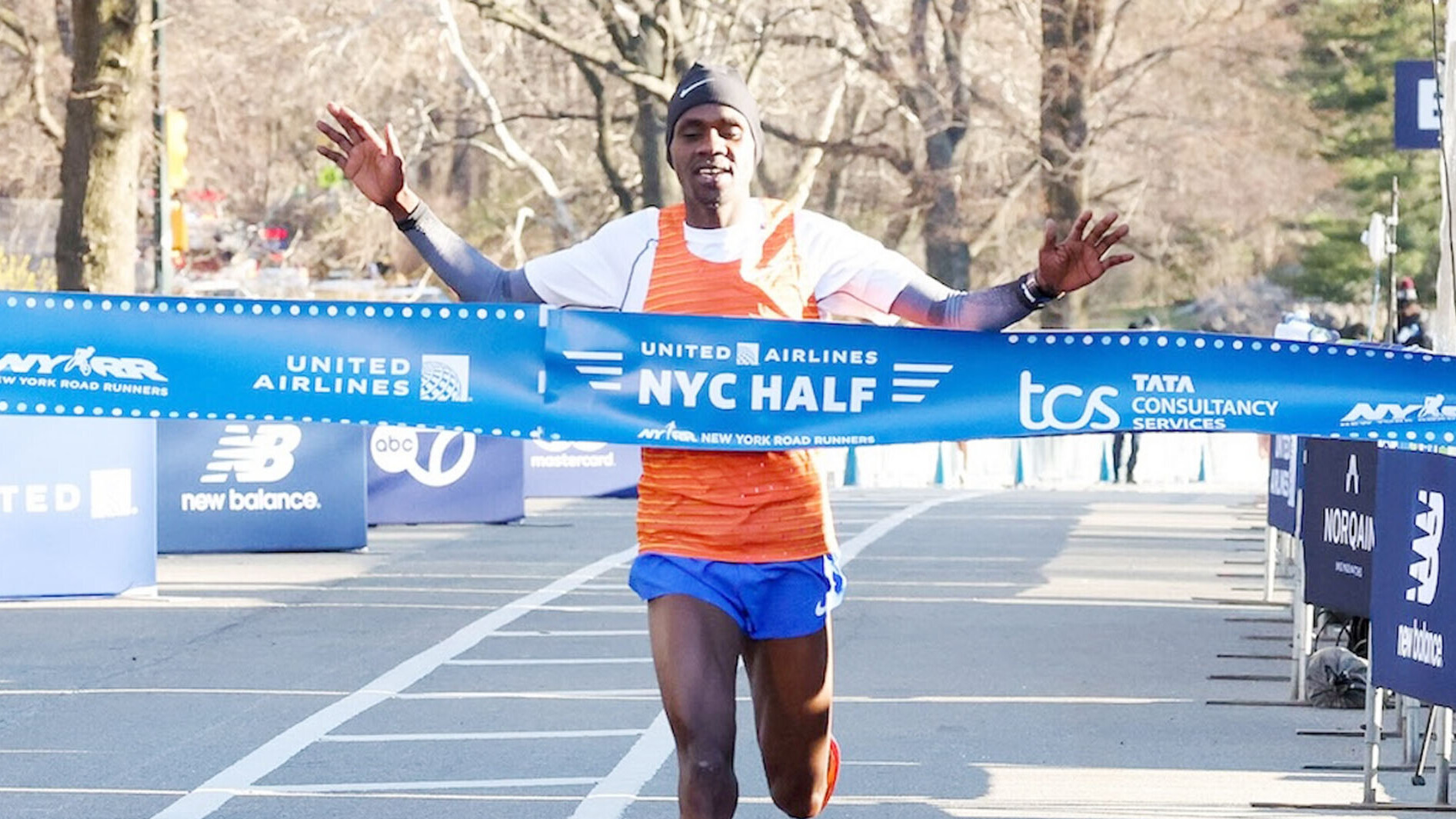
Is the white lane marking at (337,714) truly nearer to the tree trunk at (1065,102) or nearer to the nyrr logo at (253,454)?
the nyrr logo at (253,454)

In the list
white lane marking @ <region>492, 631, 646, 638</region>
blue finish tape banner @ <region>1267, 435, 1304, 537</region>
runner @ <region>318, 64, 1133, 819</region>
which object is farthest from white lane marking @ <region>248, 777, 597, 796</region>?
white lane marking @ <region>492, 631, 646, 638</region>

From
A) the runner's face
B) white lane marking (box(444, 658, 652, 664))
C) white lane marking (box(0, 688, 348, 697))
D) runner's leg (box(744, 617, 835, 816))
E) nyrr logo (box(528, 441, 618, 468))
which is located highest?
the runner's face

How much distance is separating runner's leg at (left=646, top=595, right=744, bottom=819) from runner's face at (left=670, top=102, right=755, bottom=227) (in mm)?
894

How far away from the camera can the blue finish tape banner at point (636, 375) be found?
6.82m

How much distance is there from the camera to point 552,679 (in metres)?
12.4

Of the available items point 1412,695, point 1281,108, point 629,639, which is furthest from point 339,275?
point 1412,695

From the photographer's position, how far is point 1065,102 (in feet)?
132

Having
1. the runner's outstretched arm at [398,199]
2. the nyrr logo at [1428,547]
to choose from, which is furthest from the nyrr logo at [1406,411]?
the runner's outstretched arm at [398,199]

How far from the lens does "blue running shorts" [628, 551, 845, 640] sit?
20.6 feet

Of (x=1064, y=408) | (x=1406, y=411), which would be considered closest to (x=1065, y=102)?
(x=1406, y=411)

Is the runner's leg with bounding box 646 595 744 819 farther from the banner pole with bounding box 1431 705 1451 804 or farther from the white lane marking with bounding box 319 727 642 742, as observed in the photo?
the white lane marking with bounding box 319 727 642 742

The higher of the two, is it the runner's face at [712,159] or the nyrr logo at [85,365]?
the runner's face at [712,159]

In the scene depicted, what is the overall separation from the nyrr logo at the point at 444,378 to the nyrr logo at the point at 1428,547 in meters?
3.09

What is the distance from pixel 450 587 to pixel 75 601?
2.41 metres
